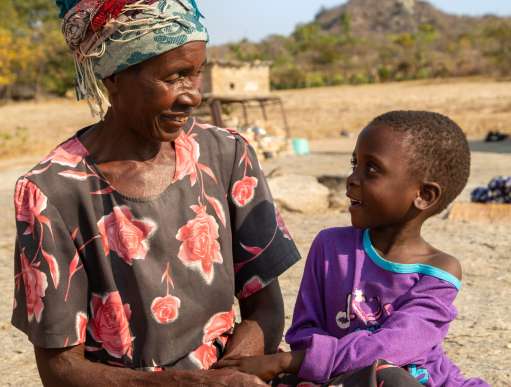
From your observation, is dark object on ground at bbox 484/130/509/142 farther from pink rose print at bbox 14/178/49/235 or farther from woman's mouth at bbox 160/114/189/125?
pink rose print at bbox 14/178/49/235

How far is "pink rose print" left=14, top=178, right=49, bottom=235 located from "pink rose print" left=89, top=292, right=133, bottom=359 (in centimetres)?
24

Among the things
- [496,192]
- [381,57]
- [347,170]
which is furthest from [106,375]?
[381,57]

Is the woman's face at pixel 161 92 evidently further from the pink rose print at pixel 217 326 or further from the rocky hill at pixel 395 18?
the rocky hill at pixel 395 18

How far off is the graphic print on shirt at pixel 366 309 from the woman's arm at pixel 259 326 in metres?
0.21

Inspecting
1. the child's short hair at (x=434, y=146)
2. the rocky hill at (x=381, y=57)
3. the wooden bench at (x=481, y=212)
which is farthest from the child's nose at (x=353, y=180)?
the rocky hill at (x=381, y=57)

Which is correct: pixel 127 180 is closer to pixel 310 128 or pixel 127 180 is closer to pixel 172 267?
pixel 172 267

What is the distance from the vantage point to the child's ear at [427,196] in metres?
1.91

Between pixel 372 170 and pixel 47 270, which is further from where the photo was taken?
pixel 372 170

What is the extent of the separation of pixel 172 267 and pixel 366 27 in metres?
90.7

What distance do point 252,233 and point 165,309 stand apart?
0.33 metres

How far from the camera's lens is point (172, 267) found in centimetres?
177

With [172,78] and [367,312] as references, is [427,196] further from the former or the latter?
[172,78]

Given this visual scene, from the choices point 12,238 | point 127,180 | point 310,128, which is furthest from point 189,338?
point 310,128

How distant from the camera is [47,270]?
5.44ft
